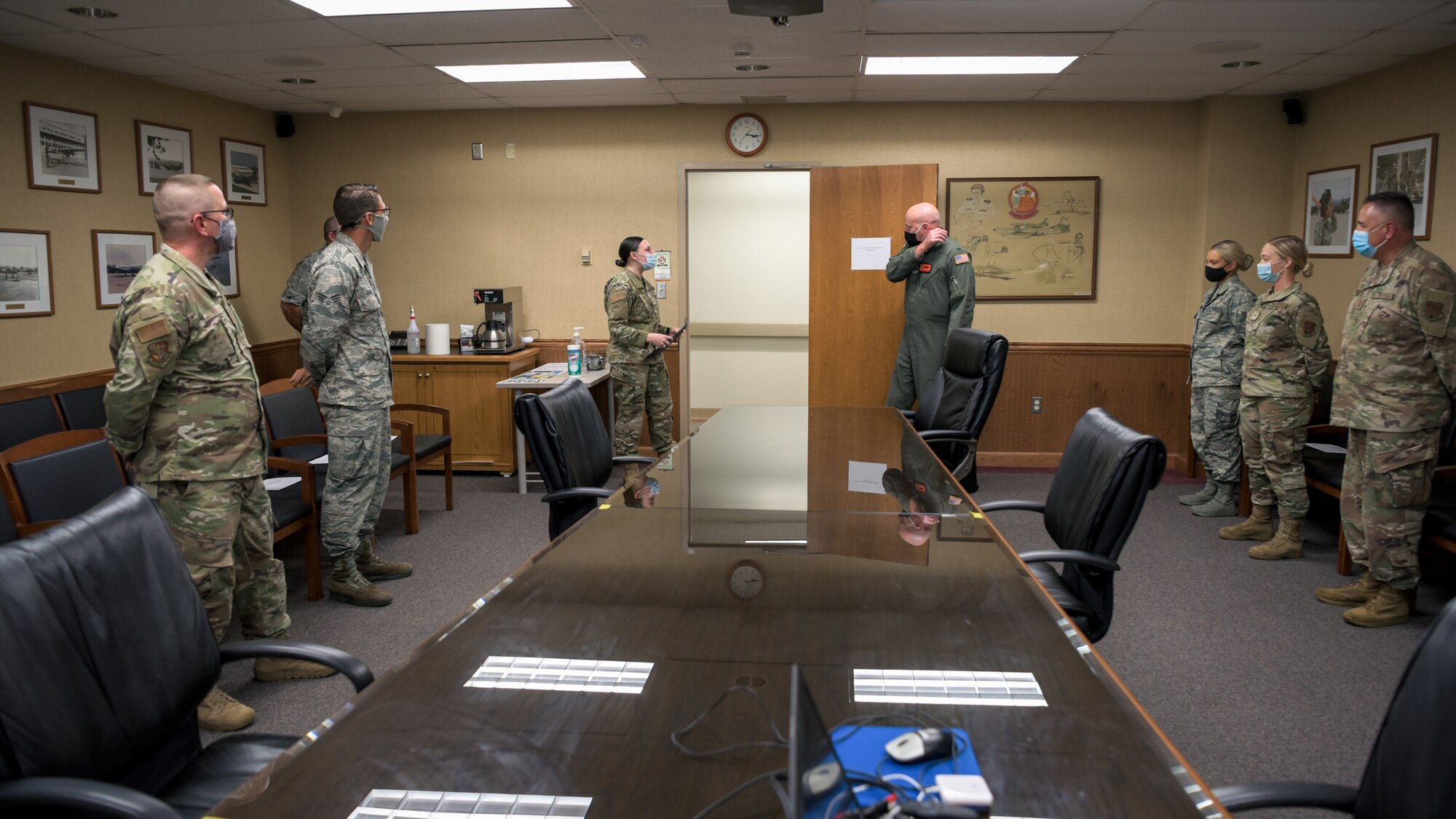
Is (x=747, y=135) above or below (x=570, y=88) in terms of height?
below

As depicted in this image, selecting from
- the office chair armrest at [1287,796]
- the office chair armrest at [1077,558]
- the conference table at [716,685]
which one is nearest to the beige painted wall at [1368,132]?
the office chair armrest at [1077,558]

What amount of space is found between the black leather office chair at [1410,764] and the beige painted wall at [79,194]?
5.49 m

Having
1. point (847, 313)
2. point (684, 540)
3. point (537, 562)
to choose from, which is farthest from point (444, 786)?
point (847, 313)

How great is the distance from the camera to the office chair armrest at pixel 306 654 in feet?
5.74

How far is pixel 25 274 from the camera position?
4734mm

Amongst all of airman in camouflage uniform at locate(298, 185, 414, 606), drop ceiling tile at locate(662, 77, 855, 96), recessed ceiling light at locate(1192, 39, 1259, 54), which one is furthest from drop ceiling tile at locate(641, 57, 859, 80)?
airman in camouflage uniform at locate(298, 185, 414, 606)

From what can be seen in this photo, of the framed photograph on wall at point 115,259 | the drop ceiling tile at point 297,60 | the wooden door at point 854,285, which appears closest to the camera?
the drop ceiling tile at point 297,60

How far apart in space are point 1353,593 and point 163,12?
565 cm

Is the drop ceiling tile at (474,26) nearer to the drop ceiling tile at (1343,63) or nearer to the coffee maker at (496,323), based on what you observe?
the coffee maker at (496,323)

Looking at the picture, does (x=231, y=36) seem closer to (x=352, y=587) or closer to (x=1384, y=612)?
(x=352, y=587)

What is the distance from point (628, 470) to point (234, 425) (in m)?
1.22

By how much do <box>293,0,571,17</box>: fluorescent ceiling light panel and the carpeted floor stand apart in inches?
99.5

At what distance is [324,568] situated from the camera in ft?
14.3

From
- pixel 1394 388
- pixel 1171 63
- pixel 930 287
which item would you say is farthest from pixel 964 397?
pixel 1171 63
